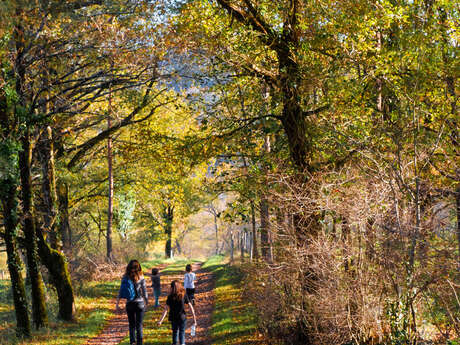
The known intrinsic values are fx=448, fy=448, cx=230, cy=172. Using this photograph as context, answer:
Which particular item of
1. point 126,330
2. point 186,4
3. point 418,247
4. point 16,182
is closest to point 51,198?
point 16,182

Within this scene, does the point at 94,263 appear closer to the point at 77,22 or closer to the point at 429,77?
the point at 77,22

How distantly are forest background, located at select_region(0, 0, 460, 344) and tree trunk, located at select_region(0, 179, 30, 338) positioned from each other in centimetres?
4

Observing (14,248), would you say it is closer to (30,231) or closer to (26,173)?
(30,231)

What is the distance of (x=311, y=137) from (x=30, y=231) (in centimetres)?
814

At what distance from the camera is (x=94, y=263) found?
23.6m

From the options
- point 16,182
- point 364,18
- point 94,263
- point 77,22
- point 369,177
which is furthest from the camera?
point 94,263

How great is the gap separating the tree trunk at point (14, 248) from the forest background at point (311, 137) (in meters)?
0.04

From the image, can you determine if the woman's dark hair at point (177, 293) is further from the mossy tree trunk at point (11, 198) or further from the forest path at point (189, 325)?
the mossy tree trunk at point (11, 198)

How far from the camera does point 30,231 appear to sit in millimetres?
12531

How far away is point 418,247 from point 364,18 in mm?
5293

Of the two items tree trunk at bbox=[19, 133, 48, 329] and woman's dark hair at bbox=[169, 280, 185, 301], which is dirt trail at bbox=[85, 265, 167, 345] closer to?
tree trunk at bbox=[19, 133, 48, 329]

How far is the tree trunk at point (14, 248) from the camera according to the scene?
11.5 m

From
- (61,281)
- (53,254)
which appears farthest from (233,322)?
(53,254)

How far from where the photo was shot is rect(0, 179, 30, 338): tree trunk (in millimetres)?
11516
